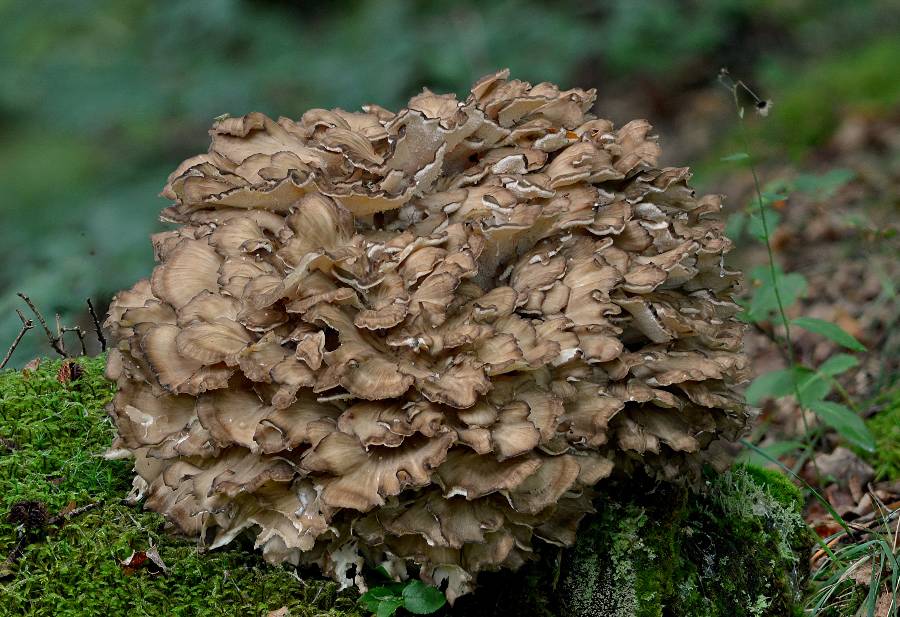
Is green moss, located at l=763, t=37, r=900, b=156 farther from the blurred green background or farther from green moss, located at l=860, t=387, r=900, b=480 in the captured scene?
green moss, located at l=860, t=387, r=900, b=480

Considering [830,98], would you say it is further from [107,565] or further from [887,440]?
[107,565]

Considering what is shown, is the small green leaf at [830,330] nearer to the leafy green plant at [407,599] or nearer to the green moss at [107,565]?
the leafy green plant at [407,599]

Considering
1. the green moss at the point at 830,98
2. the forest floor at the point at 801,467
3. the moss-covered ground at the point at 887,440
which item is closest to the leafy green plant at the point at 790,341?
the forest floor at the point at 801,467

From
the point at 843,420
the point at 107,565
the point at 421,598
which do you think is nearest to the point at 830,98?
the point at 843,420

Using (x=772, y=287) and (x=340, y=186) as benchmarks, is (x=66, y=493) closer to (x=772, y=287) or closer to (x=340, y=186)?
(x=340, y=186)

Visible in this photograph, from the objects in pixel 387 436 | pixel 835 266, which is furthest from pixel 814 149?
pixel 387 436

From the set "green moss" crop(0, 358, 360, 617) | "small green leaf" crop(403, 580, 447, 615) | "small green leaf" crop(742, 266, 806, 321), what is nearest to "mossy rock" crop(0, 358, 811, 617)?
"green moss" crop(0, 358, 360, 617)
